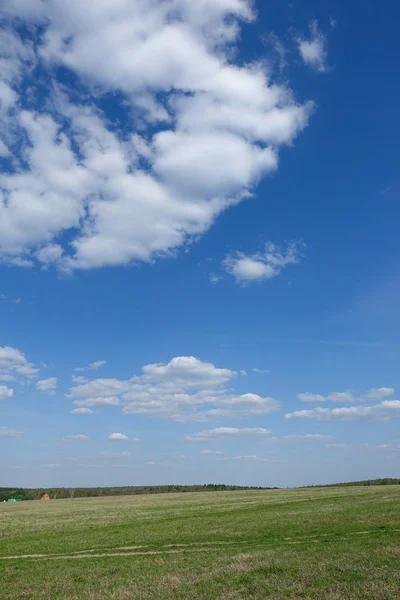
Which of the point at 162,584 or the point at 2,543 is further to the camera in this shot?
the point at 2,543

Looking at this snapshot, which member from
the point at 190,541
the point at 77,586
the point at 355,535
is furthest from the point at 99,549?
the point at 355,535

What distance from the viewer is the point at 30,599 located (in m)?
18.9

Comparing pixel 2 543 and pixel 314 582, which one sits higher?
pixel 314 582

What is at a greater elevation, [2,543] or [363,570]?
[363,570]

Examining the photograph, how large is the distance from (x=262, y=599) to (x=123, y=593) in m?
5.83

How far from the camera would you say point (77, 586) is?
2019 centimetres

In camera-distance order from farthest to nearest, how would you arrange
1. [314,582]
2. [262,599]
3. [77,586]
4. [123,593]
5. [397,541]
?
[397,541]
[77,586]
[123,593]
[314,582]
[262,599]

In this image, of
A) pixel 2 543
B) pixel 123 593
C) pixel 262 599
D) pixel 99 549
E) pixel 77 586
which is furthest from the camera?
pixel 2 543

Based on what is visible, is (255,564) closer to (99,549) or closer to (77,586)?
(77,586)

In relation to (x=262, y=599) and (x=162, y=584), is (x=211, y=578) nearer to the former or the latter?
(x=162, y=584)

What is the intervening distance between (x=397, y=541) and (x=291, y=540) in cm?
679

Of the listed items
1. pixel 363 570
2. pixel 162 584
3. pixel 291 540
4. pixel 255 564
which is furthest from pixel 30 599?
pixel 291 540

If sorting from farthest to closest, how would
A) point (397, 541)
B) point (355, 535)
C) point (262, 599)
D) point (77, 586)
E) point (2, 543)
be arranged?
point (2, 543) < point (355, 535) < point (397, 541) < point (77, 586) < point (262, 599)

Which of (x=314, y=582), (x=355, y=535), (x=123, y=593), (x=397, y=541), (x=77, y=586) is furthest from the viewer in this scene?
(x=355, y=535)
